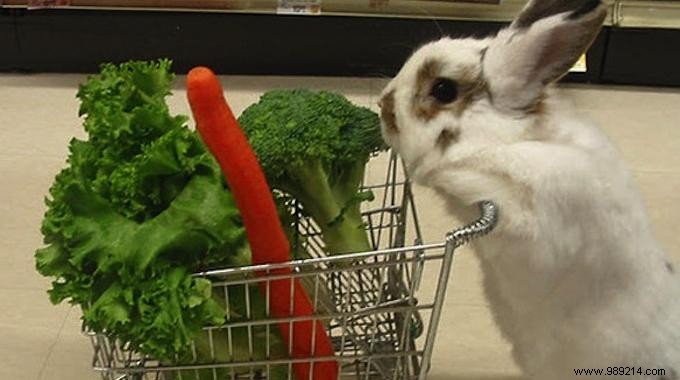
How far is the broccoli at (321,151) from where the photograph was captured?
971mm

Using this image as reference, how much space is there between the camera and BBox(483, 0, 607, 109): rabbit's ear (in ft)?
2.90

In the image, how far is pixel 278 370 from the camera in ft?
3.50

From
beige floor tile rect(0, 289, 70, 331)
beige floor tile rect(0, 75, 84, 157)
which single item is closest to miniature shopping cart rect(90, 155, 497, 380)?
beige floor tile rect(0, 289, 70, 331)

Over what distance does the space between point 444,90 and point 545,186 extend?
0.15 metres

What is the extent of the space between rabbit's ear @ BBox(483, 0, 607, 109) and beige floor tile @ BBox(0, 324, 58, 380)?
768mm

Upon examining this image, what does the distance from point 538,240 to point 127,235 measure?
0.40m

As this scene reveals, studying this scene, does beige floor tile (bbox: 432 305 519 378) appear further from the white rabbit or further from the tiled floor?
the white rabbit

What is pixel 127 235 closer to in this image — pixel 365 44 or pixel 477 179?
pixel 477 179

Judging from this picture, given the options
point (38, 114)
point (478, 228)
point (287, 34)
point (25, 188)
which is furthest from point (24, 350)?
point (287, 34)

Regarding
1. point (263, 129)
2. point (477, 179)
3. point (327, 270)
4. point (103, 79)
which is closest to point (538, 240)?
point (477, 179)

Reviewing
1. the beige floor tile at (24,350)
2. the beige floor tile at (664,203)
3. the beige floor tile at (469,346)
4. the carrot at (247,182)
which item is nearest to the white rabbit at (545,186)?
the carrot at (247,182)

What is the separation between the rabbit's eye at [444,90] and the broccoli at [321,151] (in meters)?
0.10

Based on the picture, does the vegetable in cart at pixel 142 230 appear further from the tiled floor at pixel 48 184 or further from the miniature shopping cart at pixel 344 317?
the tiled floor at pixel 48 184

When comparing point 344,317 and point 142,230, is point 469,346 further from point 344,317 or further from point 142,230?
point 142,230
